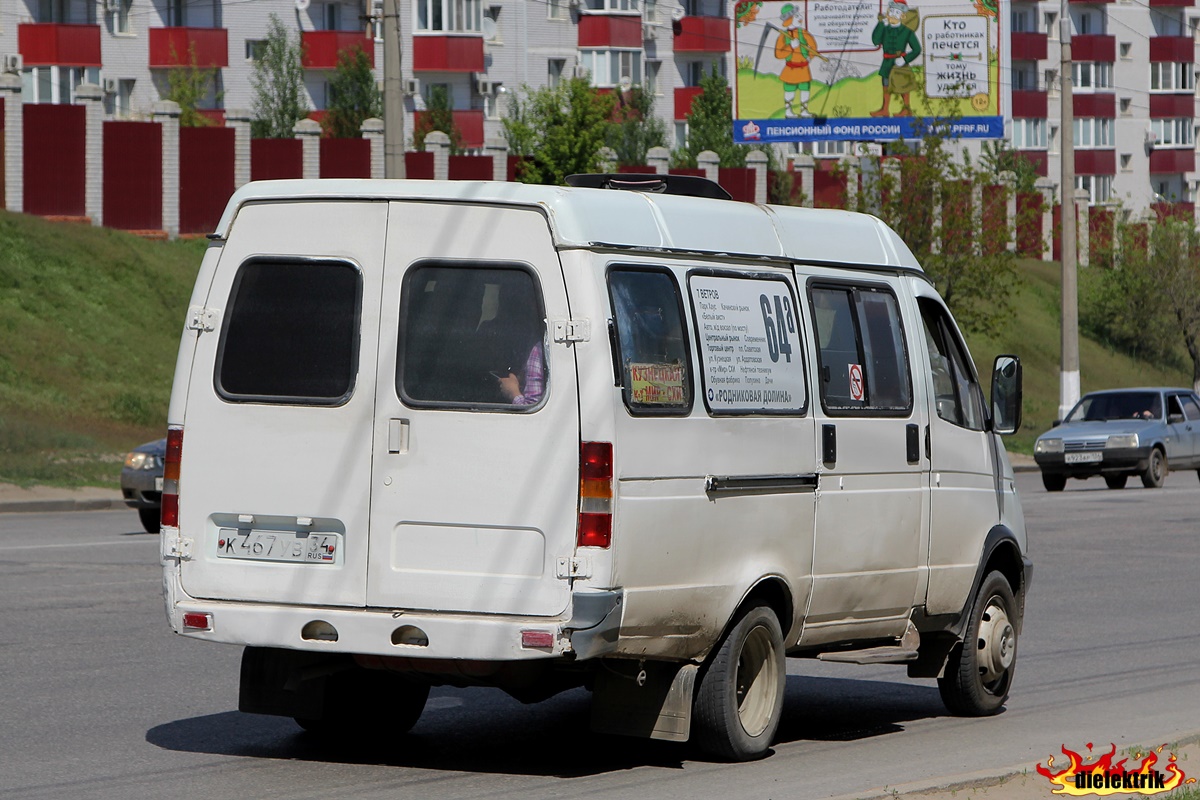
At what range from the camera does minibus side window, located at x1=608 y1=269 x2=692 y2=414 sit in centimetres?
774

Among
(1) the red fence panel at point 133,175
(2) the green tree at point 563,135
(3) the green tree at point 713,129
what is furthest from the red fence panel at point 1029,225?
(1) the red fence panel at point 133,175

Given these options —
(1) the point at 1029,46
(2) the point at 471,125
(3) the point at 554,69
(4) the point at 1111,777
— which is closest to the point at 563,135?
(2) the point at 471,125

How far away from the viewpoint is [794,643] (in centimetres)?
874

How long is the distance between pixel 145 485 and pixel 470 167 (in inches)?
1325

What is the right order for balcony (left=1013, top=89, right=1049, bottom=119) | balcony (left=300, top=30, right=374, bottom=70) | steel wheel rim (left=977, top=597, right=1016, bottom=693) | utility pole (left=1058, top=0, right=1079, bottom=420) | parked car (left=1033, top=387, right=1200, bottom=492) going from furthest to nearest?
balcony (left=1013, top=89, right=1049, bottom=119)
balcony (left=300, top=30, right=374, bottom=70)
utility pole (left=1058, top=0, right=1079, bottom=420)
parked car (left=1033, top=387, right=1200, bottom=492)
steel wheel rim (left=977, top=597, right=1016, bottom=693)

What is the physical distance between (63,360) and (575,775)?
3039 centimetres

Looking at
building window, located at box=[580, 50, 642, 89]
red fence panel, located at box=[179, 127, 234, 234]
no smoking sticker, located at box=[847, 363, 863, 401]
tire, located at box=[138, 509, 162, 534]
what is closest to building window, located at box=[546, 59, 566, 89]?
building window, located at box=[580, 50, 642, 89]

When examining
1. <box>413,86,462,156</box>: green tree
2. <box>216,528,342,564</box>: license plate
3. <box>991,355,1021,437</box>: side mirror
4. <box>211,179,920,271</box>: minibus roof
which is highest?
<box>413,86,462,156</box>: green tree

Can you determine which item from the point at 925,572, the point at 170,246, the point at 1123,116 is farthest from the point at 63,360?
the point at 1123,116

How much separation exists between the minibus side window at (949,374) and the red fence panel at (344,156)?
130ft

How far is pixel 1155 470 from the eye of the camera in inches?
1220

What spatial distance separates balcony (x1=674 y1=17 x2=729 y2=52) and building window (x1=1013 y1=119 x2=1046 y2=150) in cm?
1820

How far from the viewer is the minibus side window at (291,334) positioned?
7875mm

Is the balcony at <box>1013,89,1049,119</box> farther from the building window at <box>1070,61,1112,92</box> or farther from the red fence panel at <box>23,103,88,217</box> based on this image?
the red fence panel at <box>23,103,88,217</box>
